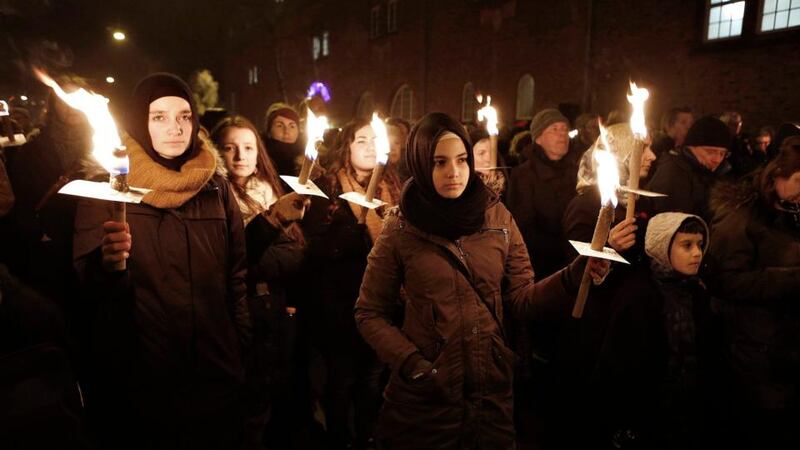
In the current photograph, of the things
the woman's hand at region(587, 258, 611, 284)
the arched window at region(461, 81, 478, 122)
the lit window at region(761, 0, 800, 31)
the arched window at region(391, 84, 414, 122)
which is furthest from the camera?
the arched window at region(391, 84, 414, 122)

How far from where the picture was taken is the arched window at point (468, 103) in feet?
68.7

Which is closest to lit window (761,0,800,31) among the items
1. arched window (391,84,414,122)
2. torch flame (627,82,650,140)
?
torch flame (627,82,650,140)

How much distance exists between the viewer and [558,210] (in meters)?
4.95

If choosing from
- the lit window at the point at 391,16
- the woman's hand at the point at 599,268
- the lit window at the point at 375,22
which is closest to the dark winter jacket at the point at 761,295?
the woman's hand at the point at 599,268

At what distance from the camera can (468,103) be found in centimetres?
2138

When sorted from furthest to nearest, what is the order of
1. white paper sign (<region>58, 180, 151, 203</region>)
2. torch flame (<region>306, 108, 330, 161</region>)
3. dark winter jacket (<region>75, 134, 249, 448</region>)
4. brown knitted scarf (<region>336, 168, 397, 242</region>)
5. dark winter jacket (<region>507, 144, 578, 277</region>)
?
dark winter jacket (<region>507, 144, 578, 277</region>) → brown knitted scarf (<region>336, 168, 397, 242</region>) → dark winter jacket (<region>75, 134, 249, 448</region>) → torch flame (<region>306, 108, 330, 161</region>) → white paper sign (<region>58, 180, 151, 203</region>)

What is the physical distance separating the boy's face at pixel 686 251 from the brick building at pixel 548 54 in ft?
33.4

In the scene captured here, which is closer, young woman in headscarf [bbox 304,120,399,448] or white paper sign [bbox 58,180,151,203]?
white paper sign [bbox 58,180,151,203]

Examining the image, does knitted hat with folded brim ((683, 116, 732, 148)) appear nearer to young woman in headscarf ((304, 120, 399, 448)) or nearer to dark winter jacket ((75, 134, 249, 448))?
young woman in headscarf ((304, 120, 399, 448))

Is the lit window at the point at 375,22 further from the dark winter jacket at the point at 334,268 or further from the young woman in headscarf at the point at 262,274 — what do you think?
the dark winter jacket at the point at 334,268

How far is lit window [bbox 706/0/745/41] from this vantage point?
11812 mm

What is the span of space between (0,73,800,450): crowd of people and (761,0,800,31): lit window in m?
8.65

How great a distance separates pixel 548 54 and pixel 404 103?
393 inches

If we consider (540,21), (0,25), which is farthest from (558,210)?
(0,25)
